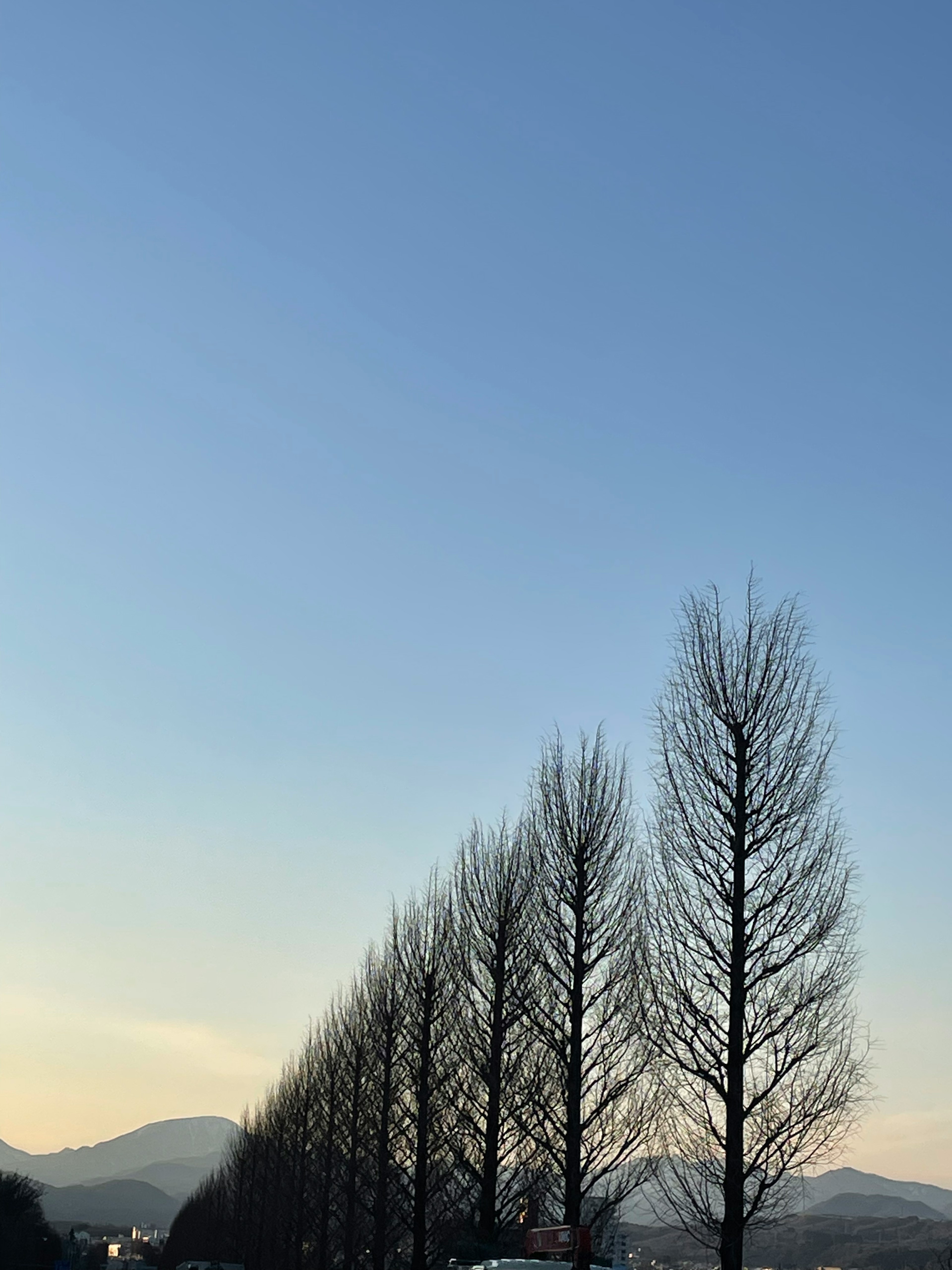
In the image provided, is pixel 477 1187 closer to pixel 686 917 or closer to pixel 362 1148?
pixel 362 1148

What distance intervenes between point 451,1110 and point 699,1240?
1429 cm

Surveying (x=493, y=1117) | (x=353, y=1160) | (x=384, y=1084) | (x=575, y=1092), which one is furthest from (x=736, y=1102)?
(x=353, y=1160)

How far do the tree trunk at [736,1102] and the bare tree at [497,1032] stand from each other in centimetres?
774

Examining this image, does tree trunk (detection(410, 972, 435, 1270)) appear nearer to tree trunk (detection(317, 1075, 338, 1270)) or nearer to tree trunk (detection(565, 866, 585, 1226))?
tree trunk (detection(565, 866, 585, 1226))

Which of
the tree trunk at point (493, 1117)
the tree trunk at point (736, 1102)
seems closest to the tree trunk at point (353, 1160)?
the tree trunk at point (493, 1117)

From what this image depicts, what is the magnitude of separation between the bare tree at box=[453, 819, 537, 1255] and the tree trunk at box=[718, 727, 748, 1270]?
774 centimetres

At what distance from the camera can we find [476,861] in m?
31.1

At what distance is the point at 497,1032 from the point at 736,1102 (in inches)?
412

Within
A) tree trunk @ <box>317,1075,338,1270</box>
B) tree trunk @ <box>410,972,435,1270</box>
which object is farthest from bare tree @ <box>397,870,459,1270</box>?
tree trunk @ <box>317,1075,338,1270</box>

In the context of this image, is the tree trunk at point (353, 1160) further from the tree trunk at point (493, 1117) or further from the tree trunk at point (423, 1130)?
the tree trunk at point (493, 1117)

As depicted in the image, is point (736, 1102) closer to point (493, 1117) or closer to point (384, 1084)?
point (493, 1117)

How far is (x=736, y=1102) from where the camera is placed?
1819 centimetres

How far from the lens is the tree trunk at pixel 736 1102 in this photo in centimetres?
1808

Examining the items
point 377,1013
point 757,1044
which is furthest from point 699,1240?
point 377,1013
